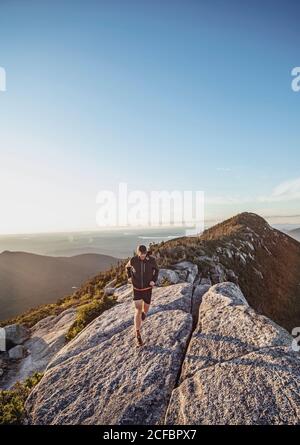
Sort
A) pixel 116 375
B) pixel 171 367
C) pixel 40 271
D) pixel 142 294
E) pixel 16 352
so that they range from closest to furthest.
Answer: pixel 171 367, pixel 116 375, pixel 142 294, pixel 16 352, pixel 40 271

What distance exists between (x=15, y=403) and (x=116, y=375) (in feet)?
A: 10.6

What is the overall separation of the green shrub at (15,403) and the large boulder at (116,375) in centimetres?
31

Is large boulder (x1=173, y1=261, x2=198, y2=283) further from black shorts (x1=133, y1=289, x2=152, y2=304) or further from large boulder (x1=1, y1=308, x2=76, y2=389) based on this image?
black shorts (x1=133, y1=289, x2=152, y2=304)

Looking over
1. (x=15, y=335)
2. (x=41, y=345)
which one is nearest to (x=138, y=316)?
(x=41, y=345)

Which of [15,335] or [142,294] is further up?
[142,294]

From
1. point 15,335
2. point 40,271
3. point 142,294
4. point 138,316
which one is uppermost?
point 142,294

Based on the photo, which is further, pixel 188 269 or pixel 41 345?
pixel 188 269

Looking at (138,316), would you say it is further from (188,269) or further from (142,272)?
(188,269)

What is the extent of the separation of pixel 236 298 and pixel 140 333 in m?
4.49

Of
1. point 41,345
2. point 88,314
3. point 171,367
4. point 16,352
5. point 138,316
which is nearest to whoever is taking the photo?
point 171,367

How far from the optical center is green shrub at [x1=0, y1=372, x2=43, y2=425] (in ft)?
28.2

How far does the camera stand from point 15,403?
922 cm

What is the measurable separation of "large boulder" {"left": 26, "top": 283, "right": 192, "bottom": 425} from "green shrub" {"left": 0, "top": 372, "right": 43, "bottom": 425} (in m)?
0.31
